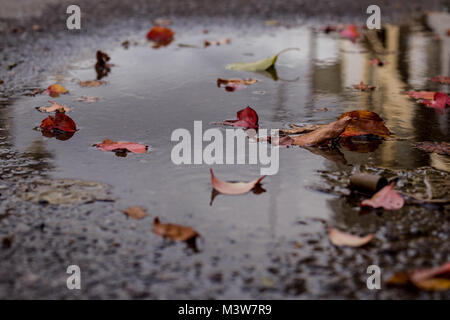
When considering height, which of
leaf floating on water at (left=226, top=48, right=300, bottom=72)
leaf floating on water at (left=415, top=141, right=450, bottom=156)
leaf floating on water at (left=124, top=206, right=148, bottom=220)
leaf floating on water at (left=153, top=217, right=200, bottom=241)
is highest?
leaf floating on water at (left=226, top=48, right=300, bottom=72)

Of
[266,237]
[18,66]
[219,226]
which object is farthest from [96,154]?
[18,66]

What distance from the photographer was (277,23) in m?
6.50

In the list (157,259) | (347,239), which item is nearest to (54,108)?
(157,259)

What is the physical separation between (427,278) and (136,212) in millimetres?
904

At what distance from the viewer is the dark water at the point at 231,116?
1870mm

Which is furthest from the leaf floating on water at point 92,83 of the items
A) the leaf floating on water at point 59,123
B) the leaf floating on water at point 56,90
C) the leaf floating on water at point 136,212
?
the leaf floating on water at point 136,212

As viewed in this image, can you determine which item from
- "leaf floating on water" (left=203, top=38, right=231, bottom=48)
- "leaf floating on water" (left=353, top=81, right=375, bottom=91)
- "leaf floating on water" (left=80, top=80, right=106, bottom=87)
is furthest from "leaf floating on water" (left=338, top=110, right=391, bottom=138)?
"leaf floating on water" (left=203, top=38, right=231, bottom=48)

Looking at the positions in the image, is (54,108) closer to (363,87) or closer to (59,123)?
(59,123)

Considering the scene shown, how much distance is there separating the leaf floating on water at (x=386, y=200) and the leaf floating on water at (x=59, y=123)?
1.49 m

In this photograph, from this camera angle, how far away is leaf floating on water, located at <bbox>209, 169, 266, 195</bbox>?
6.56 ft

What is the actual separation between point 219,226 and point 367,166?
0.76 meters

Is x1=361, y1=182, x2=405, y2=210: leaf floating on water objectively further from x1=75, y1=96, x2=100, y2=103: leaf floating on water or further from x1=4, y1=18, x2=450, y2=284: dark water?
x1=75, y1=96, x2=100, y2=103: leaf floating on water

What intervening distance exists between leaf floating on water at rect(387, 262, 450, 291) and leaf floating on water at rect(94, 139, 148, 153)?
4.19 feet

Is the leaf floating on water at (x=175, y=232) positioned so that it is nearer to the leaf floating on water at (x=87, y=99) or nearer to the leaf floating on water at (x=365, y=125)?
the leaf floating on water at (x=365, y=125)
